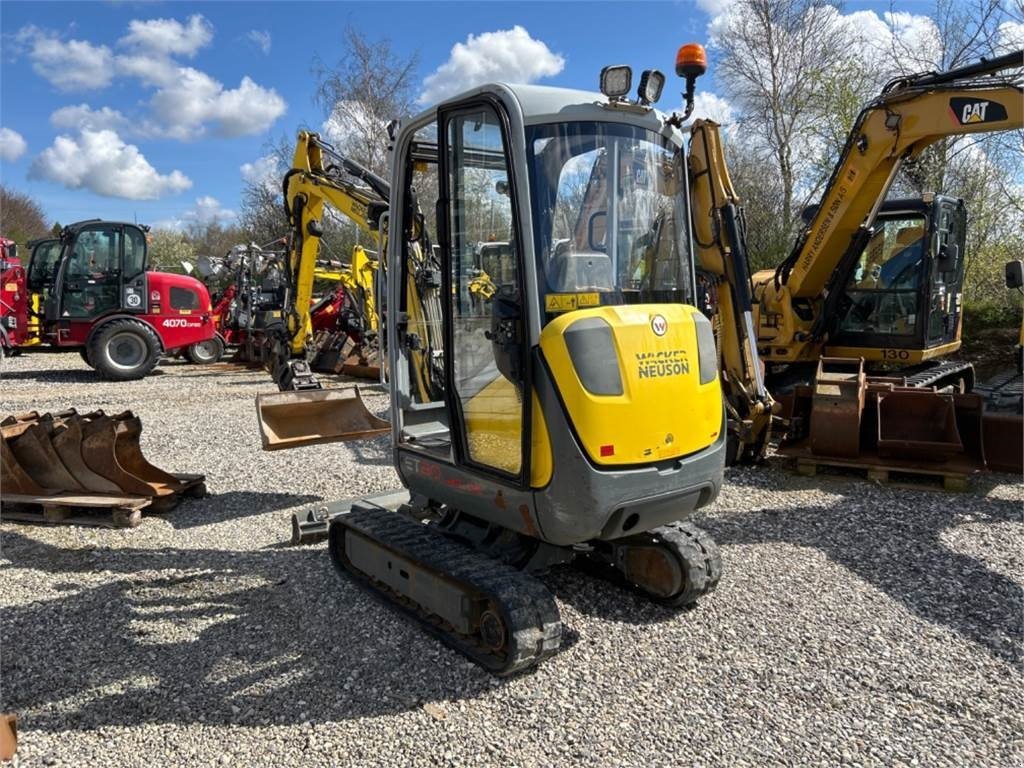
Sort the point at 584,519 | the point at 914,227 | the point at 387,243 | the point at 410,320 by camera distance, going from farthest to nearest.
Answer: the point at 914,227, the point at 410,320, the point at 387,243, the point at 584,519

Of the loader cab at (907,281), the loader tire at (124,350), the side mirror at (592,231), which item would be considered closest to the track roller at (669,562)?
the side mirror at (592,231)

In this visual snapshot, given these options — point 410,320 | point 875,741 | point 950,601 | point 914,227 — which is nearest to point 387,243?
point 410,320

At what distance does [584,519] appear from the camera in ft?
10.5

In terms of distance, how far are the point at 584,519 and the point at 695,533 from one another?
119 cm

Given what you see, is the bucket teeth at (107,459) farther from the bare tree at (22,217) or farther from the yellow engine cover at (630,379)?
the bare tree at (22,217)

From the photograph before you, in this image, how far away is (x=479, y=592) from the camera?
11.1ft

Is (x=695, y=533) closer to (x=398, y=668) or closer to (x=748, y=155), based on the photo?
(x=398, y=668)

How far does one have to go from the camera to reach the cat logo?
20.5 ft

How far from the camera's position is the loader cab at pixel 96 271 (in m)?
12.9

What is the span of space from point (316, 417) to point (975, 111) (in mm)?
6150

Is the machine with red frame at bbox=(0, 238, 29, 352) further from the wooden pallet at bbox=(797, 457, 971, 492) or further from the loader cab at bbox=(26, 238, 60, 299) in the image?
the wooden pallet at bbox=(797, 457, 971, 492)

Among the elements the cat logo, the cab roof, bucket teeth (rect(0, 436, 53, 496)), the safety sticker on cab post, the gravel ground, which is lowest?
the gravel ground

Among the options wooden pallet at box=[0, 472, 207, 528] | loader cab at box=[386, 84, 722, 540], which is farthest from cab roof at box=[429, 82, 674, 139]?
wooden pallet at box=[0, 472, 207, 528]

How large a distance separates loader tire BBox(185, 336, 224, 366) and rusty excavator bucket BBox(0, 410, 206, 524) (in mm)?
10743
